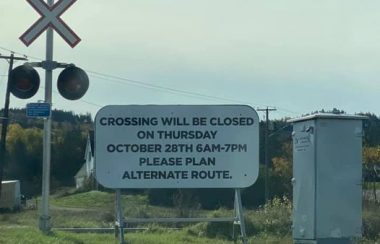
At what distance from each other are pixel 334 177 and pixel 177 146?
229 centimetres

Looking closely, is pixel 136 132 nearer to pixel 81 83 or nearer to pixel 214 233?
pixel 81 83

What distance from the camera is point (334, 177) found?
36.2 feet

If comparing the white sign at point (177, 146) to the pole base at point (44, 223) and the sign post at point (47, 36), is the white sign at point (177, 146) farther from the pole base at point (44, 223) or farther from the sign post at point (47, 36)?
the pole base at point (44, 223)

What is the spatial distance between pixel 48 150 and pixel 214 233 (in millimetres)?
11426

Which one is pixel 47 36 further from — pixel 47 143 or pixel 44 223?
pixel 44 223

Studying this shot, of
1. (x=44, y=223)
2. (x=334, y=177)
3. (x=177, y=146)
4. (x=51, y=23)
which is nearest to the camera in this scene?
(x=334, y=177)

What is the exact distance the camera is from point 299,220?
38.0ft

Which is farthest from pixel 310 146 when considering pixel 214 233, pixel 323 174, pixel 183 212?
pixel 183 212

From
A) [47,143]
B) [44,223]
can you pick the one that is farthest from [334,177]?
[44,223]

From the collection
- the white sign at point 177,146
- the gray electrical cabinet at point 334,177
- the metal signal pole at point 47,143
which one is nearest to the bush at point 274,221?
the metal signal pole at point 47,143

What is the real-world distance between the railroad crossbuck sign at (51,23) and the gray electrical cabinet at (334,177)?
4.78 m

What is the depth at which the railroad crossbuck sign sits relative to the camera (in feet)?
43.9

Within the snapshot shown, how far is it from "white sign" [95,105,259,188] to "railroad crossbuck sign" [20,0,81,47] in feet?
8.87

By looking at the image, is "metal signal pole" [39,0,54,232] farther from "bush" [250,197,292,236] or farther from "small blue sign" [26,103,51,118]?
"bush" [250,197,292,236]
